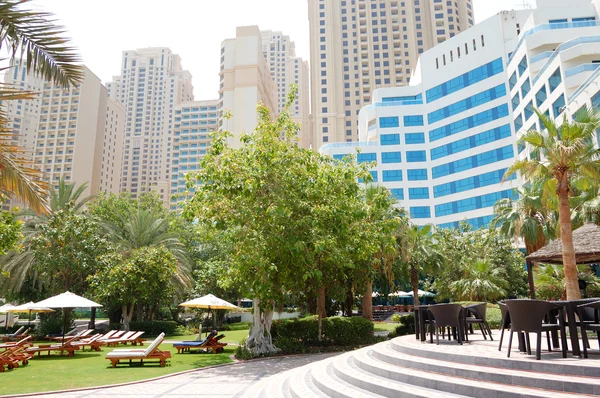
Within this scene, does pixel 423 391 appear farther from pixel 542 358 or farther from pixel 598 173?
pixel 598 173

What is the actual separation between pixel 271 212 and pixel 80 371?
807 cm

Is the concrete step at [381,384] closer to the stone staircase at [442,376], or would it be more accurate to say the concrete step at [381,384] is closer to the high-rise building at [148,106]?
the stone staircase at [442,376]

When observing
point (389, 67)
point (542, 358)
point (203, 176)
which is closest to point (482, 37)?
point (389, 67)

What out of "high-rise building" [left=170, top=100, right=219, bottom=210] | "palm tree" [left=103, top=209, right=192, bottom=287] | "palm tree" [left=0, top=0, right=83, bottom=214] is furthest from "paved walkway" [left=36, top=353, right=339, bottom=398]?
"high-rise building" [left=170, top=100, right=219, bottom=210]

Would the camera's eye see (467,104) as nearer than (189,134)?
Yes

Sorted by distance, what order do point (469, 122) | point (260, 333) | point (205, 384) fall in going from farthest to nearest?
point (469, 122)
point (260, 333)
point (205, 384)

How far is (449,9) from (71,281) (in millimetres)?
109922

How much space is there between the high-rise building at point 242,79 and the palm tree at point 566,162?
3610 inches

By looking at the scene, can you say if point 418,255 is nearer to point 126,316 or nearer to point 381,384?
point 126,316

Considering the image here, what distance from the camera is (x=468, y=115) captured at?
60250 mm

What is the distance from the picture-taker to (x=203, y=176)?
55.0ft

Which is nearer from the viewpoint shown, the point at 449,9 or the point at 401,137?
the point at 401,137

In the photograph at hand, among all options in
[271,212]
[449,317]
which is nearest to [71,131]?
[271,212]

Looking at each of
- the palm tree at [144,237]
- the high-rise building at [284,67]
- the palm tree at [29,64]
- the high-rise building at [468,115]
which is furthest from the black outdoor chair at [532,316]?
the high-rise building at [284,67]
